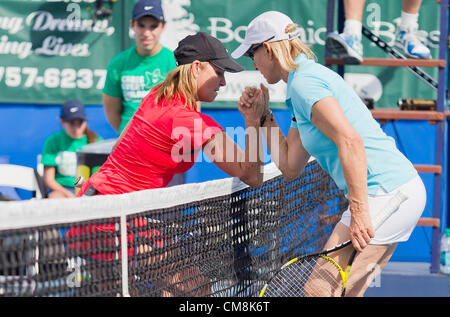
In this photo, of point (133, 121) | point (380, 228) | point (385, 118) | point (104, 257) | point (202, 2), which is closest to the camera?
point (104, 257)

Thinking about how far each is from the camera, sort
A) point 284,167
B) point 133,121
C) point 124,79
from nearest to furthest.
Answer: point 133,121
point 284,167
point 124,79

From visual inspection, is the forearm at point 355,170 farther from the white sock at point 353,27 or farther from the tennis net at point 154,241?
the white sock at point 353,27

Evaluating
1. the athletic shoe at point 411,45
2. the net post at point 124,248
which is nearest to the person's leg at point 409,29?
the athletic shoe at point 411,45

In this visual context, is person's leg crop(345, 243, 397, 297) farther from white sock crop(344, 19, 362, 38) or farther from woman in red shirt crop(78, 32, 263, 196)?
white sock crop(344, 19, 362, 38)

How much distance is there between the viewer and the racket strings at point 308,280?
3.39 metres

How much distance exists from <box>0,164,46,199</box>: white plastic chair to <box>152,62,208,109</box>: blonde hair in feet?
9.66

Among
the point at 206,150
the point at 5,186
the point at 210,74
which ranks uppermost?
the point at 210,74

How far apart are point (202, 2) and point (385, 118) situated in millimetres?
2223

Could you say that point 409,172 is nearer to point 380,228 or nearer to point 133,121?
point 380,228

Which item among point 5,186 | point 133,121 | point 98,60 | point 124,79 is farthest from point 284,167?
point 98,60

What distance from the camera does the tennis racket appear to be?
331cm

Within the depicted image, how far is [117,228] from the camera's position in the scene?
2.94m

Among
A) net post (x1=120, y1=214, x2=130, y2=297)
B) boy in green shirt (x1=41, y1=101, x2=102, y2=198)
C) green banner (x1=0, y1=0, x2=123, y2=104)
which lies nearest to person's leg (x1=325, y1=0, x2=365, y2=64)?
green banner (x1=0, y1=0, x2=123, y2=104)

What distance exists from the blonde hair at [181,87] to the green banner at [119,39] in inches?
157
